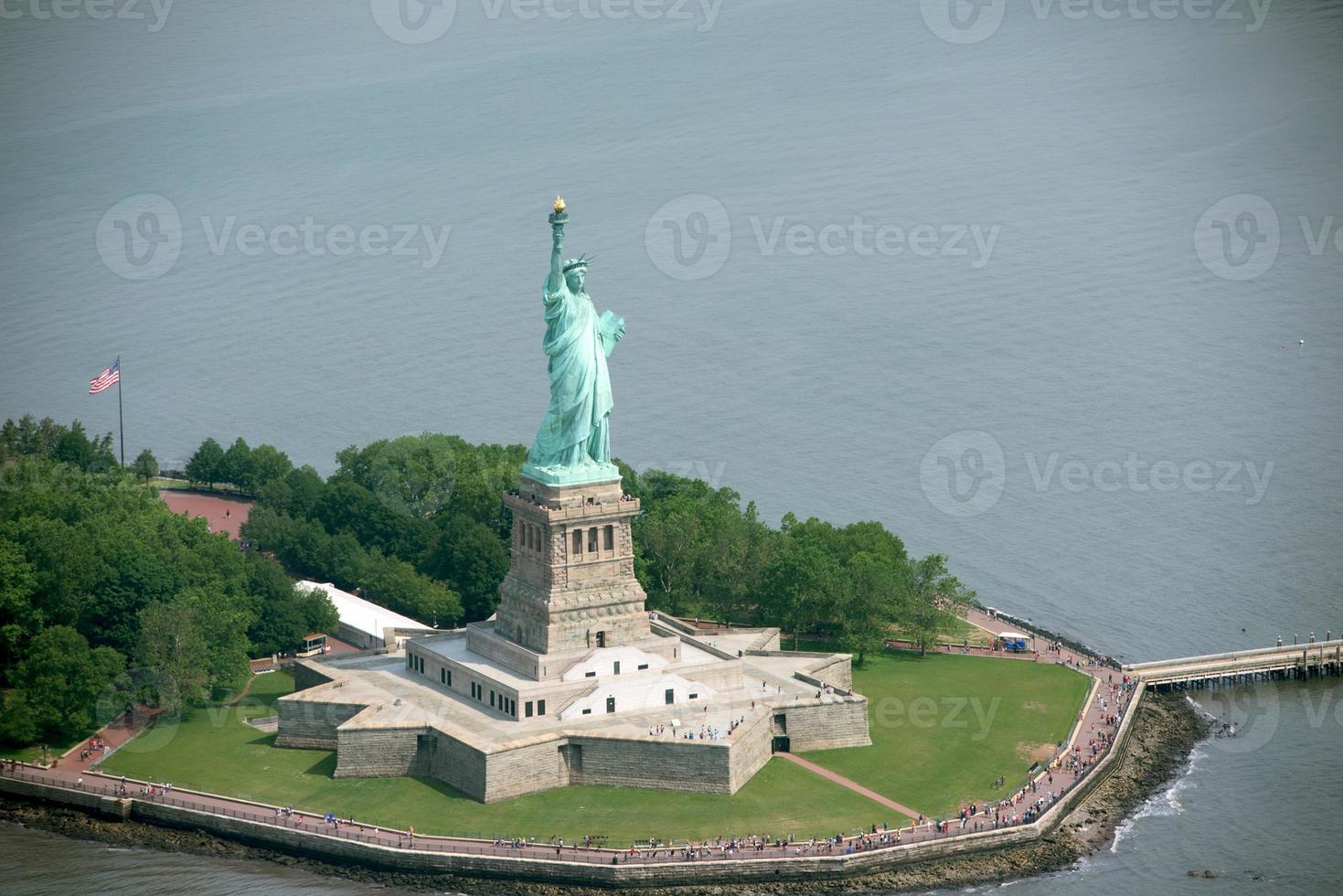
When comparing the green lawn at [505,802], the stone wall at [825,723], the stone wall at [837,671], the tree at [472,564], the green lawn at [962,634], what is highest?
the tree at [472,564]

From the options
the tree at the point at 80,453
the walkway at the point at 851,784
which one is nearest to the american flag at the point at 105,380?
the tree at the point at 80,453

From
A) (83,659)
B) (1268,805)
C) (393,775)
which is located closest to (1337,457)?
(1268,805)

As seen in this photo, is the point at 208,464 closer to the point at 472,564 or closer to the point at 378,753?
the point at 472,564

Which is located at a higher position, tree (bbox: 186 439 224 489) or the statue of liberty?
the statue of liberty

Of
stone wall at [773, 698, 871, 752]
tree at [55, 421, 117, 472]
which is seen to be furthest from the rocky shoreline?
tree at [55, 421, 117, 472]

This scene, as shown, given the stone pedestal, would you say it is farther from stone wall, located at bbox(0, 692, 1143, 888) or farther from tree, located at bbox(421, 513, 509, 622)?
tree, located at bbox(421, 513, 509, 622)

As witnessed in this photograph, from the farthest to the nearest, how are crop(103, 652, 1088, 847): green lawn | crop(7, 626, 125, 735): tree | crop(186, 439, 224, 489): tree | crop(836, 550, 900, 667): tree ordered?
crop(186, 439, 224, 489): tree < crop(836, 550, 900, 667): tree < crop(7, 626, 125, 735): tree < crop(103, 652, 1088, 847): green lawn

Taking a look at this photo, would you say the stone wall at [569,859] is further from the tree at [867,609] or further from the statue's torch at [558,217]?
the statue's torch at [558,217]

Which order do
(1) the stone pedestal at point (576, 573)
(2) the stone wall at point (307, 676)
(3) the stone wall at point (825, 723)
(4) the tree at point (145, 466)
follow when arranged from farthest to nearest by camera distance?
1. (4) the tree at point (145, 466)
2. (2) the stone wall at point (307, 676)
3. (3) the stone wall at point (825, 723)
4. (1) the stone pedestal at point (576, 573)
